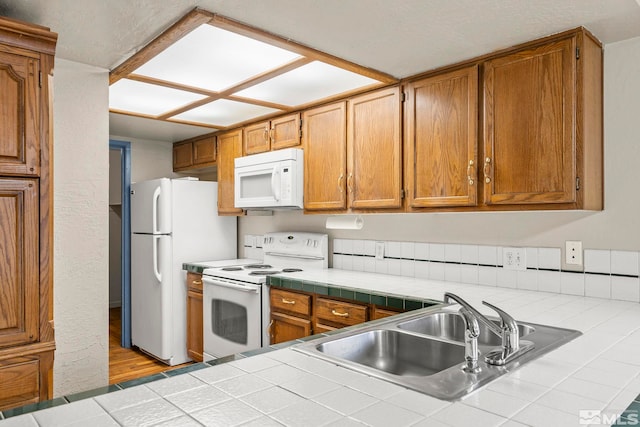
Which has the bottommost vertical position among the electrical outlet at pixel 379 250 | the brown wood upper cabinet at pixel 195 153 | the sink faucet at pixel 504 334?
the sink faucet at pixel 504 334

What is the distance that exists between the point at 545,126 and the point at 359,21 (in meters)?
0.95

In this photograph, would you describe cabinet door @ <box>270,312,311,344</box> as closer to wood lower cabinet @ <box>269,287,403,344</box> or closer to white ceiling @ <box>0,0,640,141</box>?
wood lower cabinet @ <box>269,287,403,344</box>

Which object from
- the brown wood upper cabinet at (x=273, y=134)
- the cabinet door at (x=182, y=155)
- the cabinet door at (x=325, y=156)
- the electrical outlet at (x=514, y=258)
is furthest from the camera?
the cabinet door at (x=182, y=155)

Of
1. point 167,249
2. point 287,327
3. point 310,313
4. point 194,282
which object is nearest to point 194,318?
point 194,282

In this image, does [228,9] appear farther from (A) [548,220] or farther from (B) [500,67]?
(A) [548,220]

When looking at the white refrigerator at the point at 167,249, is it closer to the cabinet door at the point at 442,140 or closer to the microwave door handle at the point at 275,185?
the microwave door handle at the point at 275,185

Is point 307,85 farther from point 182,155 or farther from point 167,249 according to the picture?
Answer: point 182,155

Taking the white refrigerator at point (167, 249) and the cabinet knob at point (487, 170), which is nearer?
the cabinet knob at point (487, 170)

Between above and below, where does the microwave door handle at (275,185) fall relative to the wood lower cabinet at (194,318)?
above

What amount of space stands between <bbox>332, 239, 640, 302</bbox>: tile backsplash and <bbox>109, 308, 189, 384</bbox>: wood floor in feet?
5.78

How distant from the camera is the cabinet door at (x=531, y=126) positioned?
192 centimetres

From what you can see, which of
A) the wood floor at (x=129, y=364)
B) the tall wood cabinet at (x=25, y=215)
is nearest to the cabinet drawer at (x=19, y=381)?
the tall wood cabinet at (x=25, y=215)

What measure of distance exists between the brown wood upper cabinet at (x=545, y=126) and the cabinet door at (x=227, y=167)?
2.22 m

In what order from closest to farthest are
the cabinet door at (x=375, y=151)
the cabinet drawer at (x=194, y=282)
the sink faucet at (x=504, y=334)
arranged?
the sink faucet at (x=504, y=334) → the cabinet door at (x=375, y=151) → the cabinet drawer at (x=194, y=282)
